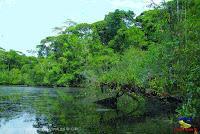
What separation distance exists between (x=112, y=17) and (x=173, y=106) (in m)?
62.8

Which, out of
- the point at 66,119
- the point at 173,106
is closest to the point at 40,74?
the point at 173,106

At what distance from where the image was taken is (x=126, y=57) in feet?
157

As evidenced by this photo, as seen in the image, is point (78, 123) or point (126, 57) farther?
point (126, 57)

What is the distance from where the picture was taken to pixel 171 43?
25.6m

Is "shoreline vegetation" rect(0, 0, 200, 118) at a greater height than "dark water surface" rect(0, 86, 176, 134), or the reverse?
"shoreline vegetation" rect(0, 0, 200, 118)

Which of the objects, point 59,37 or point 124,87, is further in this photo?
point 59,37

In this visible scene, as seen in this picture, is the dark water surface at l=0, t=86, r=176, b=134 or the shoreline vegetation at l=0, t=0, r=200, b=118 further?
the dark water surface at l=0, t=86, r=176, b=134

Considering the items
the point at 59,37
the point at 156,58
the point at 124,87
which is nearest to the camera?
the point at 156,58

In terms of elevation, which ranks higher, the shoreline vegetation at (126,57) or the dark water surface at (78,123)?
the shoreline vegetation at (126,57)

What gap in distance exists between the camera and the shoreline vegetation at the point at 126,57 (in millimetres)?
25312

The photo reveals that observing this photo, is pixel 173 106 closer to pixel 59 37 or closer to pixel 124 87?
pixel 124 87

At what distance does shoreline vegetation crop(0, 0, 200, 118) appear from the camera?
83.0 ft

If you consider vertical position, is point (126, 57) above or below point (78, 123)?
above

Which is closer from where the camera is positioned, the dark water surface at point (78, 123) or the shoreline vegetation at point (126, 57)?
the shoreline vegetation at point (126, 57)
